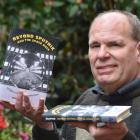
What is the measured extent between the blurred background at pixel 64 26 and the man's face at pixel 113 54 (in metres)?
2.10

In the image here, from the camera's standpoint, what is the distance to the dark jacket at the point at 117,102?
A: 248 centimetres

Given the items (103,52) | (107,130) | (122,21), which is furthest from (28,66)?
(107,130)

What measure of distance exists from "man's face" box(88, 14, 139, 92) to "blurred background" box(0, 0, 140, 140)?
210 centimetres

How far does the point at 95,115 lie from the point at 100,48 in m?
0.55

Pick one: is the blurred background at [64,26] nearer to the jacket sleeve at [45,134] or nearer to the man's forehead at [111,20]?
the jacket sleeve at [45,134]

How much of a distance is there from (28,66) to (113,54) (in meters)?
0.36

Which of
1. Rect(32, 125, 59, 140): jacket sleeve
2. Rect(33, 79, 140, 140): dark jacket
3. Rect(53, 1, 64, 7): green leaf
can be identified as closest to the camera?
Rect(33, 79, 140, 140): dark jacket

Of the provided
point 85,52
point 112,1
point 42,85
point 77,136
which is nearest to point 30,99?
point 42,85

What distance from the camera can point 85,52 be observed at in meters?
5.50

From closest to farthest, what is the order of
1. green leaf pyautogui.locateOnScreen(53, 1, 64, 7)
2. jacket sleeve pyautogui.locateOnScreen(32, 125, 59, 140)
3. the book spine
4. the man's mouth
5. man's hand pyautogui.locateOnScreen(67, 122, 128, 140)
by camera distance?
the book spine, man's hand pyautogui.locateOnScreen(67, 122, 128, 140), the man's mouth, jacket sleeve pyautogui.locateOnScreen(32, 125, 59, 140), green leaf pyautogui.locateOnScreen(53, 1, 64, 7)

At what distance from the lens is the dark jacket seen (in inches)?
97.6

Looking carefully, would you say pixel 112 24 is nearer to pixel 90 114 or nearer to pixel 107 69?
pixel 107 69

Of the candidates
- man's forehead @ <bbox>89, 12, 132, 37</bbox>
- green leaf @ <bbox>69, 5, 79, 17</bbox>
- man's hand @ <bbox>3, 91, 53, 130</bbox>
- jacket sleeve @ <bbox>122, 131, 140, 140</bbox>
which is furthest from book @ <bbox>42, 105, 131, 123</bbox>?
green leaf @ <bbox>69, 5, 79, 17</bbox>

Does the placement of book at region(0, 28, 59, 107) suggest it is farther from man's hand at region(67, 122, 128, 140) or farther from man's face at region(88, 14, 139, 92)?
man's hand at region(67, 122, 128, 140)
